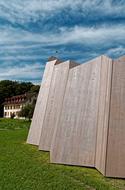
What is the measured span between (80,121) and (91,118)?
598mm

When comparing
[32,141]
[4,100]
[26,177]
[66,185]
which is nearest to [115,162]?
[66,185]

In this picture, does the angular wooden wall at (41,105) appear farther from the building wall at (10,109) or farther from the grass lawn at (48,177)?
the building wall at (10,109)

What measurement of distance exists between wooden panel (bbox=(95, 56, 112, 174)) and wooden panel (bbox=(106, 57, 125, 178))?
6.9 inches

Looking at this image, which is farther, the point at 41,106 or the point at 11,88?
the point at 11,88

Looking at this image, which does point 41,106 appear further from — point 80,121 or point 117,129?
point 117,129

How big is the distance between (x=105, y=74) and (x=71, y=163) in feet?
10.3

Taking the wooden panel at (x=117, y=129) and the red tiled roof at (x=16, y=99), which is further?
the red tiled roof at (x=16, y=99)

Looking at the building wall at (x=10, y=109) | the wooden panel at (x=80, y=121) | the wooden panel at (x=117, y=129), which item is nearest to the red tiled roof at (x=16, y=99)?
the building wall at (x=10, y=109)

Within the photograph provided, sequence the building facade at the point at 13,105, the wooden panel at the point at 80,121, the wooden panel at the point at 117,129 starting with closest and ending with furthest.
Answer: the wooden panel at the point at 117,129 → the wooden panel at the point at 80,121 → the building facade at the point at 13,105

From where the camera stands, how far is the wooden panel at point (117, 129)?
8.97m

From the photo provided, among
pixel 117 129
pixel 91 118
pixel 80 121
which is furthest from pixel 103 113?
pixel 80 121

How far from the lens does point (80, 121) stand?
1129 centimetres

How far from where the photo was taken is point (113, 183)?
8.32 meters

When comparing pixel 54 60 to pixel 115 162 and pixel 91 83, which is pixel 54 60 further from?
pixel 115 162
